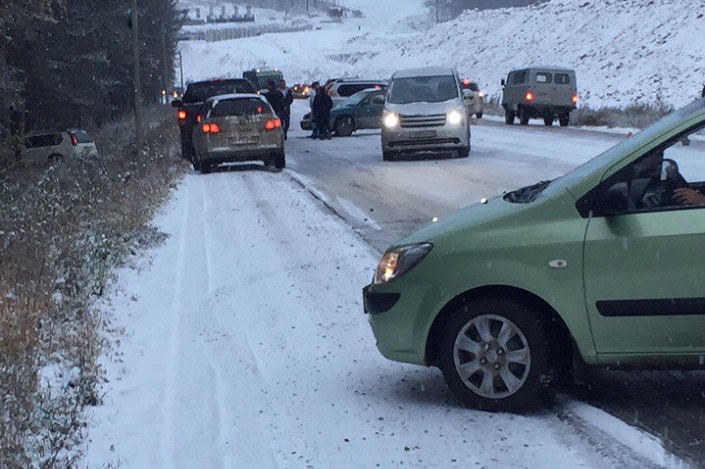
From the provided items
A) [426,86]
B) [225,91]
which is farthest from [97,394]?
[225,91]

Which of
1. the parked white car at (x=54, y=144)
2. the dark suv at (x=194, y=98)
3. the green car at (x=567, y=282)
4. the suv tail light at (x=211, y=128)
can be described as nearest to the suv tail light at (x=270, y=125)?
the suv tail light at (x=211, y=128)

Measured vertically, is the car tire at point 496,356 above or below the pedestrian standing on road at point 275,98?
below

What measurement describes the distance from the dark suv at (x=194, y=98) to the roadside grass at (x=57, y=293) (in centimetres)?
842

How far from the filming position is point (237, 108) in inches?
930

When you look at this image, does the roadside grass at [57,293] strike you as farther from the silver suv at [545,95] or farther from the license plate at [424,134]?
the silver suv at [545,95]

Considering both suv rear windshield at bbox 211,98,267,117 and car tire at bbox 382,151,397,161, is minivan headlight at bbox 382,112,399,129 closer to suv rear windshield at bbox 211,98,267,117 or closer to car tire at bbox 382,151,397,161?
car tire at bbox 382,151,397,161

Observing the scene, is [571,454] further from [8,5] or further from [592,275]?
[8,5]

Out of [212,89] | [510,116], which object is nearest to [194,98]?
[212,89]

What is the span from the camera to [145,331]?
8500 millimetres

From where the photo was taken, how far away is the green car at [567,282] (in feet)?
18.8

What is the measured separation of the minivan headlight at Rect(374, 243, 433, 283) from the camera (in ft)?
20.4

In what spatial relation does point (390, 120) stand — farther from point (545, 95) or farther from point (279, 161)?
point (545, 95)

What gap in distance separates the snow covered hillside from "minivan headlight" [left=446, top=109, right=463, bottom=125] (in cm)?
1922

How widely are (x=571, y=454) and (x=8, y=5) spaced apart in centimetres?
1431
